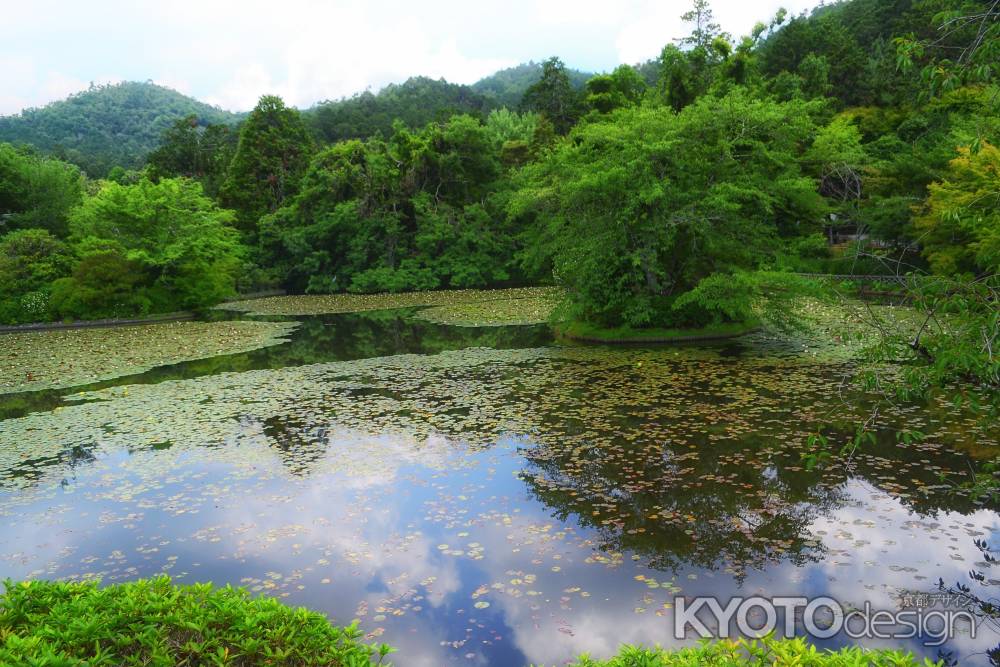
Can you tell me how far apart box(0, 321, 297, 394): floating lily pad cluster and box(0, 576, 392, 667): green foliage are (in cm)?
1298

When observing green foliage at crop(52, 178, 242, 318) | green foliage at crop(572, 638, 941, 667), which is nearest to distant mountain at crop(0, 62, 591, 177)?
green foliage at crop(52, 178, 242, 318)

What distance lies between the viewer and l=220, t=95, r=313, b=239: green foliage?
1729 inches

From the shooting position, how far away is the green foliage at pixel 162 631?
3.46 meters

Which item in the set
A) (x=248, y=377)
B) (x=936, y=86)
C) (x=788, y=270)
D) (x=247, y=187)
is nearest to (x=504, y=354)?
(x=248, y=377)

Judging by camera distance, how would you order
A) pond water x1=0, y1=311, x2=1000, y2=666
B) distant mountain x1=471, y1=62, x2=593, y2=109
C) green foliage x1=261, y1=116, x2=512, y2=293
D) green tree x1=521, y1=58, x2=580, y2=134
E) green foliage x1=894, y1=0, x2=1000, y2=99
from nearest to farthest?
A: green foliage x1=894, y1=0, x2=1000, y2=99 < pond water x1=0, y1=311, x2=1000, y2=666 < green foliage x1=261, y1=116, x2=512, y2=293 < green tree x1=521, y1=58, x2=580, y2=134 < distant mountain x1=471, y1=62, x2=593, y2=109

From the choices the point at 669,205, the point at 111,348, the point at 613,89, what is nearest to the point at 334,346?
the point at 111,348

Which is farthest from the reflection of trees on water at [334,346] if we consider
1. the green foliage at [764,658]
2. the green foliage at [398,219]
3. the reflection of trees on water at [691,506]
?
the green foliage at [764,658]

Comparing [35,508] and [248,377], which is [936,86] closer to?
[35,508]

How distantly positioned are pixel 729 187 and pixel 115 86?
116823mm

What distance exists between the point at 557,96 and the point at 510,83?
7193 centimetres

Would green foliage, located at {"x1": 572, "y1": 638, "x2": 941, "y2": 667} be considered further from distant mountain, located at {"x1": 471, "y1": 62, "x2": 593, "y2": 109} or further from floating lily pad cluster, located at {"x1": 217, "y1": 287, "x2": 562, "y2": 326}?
distant mountain, located at {"x1": 471, "y1": 62, "x2": 593, "y2": 109}

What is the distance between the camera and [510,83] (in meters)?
112

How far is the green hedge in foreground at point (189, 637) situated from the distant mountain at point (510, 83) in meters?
70.0

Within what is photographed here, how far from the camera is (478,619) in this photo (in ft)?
16.9
